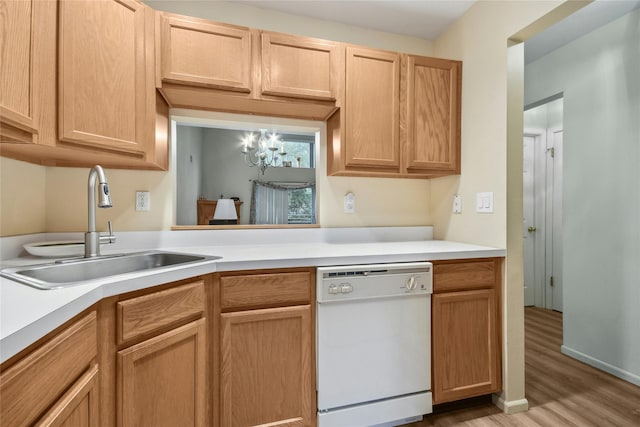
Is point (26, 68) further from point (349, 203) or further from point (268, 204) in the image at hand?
point (349, 203)

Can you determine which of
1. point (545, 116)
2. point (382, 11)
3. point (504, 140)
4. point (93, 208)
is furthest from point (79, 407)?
point (545, 116)

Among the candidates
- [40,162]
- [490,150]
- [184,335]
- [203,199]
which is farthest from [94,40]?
[490,150]

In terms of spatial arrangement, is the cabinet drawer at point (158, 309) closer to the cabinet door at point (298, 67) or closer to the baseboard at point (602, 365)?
the cabinet door at point (298, 67)

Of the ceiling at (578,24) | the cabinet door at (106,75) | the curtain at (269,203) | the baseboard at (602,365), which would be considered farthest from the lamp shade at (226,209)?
the baseboard at (602,365)

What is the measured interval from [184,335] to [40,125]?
954 millimetres

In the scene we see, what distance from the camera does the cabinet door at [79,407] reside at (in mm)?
711

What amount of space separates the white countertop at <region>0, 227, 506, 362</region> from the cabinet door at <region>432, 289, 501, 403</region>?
0.25 m

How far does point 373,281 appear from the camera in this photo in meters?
1.53

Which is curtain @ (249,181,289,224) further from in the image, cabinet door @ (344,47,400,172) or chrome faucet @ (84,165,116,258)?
chrome faucet @ (84,165,116,258)

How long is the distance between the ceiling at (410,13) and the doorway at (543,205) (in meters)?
1.38

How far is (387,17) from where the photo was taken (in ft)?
6.97

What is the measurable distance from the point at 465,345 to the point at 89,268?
6.09 ft

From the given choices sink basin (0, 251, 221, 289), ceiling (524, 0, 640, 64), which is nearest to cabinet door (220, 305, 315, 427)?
sink basin (0, 251, 221, 289)

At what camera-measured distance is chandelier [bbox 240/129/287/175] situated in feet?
7.17
